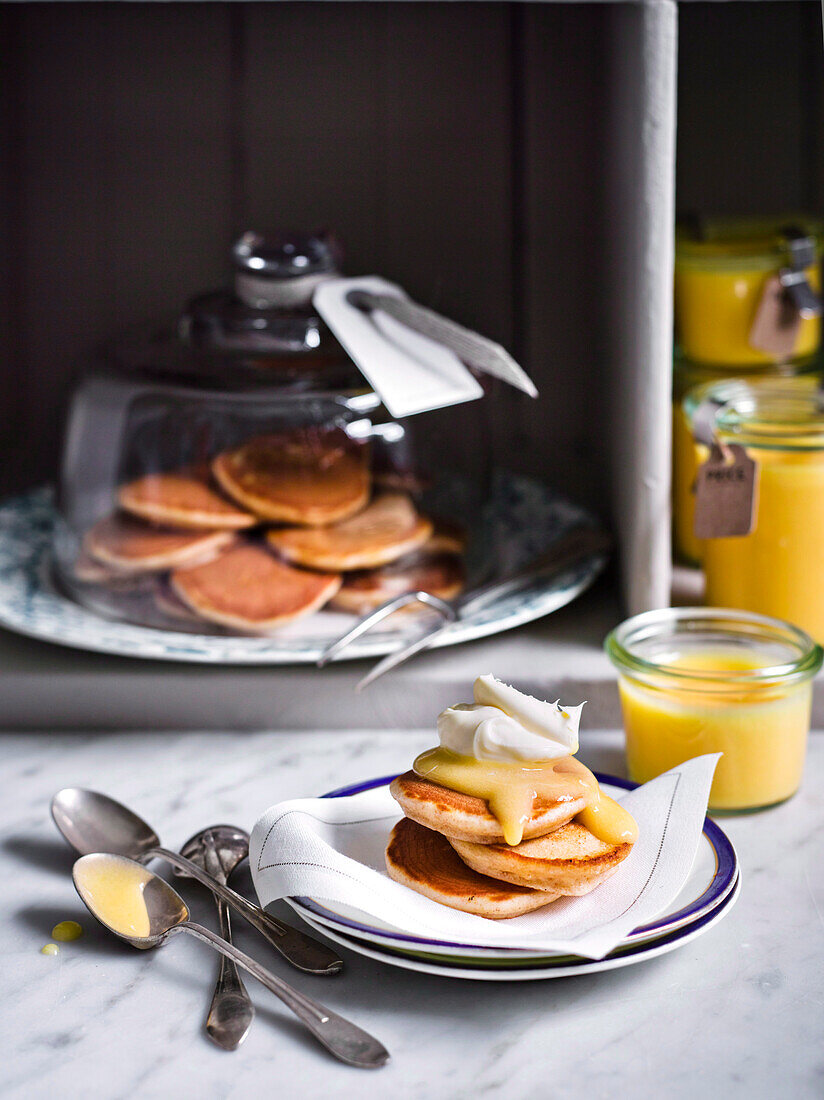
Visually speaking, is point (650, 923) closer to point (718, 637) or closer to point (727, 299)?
point (718, 637)

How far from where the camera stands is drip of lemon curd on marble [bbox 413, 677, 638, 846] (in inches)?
25.1

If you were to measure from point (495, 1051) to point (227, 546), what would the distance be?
527mm

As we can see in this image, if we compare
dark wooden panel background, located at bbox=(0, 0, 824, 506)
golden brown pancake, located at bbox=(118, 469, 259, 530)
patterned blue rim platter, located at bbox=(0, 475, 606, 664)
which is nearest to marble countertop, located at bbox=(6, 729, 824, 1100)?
patterned blue rim platter, located at bbox=(0, 475, 606, 664)

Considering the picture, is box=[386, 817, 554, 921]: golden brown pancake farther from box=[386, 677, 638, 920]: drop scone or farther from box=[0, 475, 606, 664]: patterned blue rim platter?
box=[0, 475, 606, 664]: patterned blue rim platter

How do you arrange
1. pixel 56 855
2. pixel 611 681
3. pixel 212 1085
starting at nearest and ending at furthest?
pixel 212 1085 < pixel 56 855 < pixel 611 681

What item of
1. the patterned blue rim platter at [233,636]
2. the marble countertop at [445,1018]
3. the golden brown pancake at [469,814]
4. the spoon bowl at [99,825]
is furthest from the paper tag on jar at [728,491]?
the spoon bowl at [99,825]

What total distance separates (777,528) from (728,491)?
5cm

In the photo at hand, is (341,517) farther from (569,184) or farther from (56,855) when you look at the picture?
(569,184)

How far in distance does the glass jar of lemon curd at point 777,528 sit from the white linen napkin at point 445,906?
11.2 inches

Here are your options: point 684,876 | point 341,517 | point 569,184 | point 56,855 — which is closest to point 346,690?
point 341,517

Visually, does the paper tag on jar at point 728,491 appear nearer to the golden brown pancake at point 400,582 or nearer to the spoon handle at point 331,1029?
the golden brown pancake at point 400,582

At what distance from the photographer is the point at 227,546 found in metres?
1.01

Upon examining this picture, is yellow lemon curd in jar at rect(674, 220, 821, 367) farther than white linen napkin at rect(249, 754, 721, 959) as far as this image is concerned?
Yes

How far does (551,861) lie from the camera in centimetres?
62
